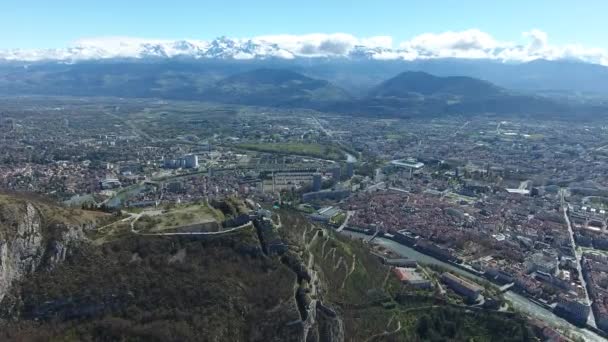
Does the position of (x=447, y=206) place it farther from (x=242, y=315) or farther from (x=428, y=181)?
(x=242, y=315)

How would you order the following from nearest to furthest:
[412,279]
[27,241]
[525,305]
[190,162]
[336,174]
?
[27,241] < [412,279] < [525,305] < [336,174] < [190,162]

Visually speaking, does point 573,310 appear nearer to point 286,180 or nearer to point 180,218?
point 180,218

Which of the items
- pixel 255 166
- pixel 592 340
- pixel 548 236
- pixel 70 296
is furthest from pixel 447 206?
pixel 70 296

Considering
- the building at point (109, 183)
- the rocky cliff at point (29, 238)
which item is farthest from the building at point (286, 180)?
the rocky cliff at point (29, 238)

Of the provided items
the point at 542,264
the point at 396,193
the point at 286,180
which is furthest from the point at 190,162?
the point at 542,264

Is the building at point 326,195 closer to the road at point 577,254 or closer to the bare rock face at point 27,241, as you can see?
the road at point 577,254
